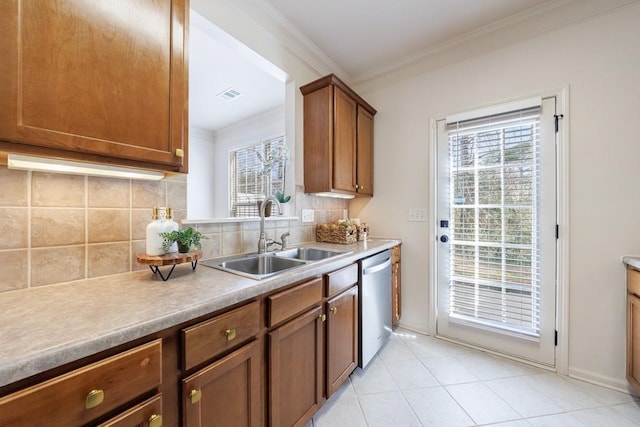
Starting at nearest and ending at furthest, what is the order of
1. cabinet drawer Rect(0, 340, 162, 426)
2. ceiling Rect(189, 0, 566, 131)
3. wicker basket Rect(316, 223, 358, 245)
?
cabinet drawer Rect(0, 340, 162, 426) → ceiling Rect(189, 0, 566, 131) → wicker basket Rect(316, 223, 358, 245)

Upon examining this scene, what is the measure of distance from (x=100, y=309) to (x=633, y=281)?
2.65 meters

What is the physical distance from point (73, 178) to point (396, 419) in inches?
78.4

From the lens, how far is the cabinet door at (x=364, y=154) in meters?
2.40

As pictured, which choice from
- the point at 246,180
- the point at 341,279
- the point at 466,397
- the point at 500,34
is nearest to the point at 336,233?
the point at 341,279

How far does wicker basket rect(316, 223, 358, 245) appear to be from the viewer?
2.16 metres

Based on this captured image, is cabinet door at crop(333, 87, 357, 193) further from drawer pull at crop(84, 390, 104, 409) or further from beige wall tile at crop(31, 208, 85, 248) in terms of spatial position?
drawer pull at crop(84, 390, 104, 409)

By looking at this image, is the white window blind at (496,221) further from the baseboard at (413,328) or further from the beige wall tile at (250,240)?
the beige wall tile at (250,240)

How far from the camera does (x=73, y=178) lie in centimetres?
102

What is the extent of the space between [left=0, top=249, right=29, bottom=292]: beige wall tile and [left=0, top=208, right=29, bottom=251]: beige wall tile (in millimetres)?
29

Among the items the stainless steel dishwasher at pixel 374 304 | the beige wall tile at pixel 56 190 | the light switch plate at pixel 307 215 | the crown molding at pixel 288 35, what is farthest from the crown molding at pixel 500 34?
the beige wall tile at pixel 56 190

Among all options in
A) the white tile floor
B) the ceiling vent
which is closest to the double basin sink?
the white tile floor

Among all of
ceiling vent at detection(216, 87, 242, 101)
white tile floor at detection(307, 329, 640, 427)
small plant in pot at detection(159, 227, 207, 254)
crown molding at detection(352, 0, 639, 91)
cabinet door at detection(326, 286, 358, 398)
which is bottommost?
white tile floor at detection(307, 329, 640, 427)

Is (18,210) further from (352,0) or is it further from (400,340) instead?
(400,340)

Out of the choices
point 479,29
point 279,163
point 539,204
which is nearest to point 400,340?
point 539,204
